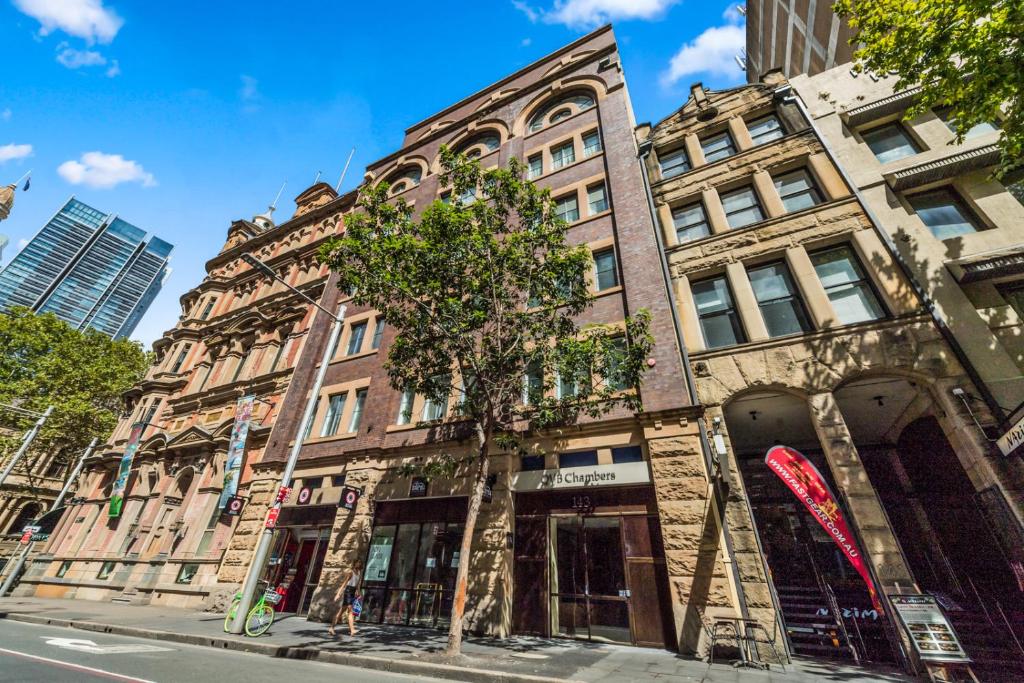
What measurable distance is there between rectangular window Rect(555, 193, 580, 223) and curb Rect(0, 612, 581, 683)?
14838 mm

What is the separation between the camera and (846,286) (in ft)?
36.3

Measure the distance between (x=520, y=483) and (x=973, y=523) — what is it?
1075 cm

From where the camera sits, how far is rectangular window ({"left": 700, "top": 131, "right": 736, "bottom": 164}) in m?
15.3

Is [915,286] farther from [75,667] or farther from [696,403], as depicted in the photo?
[75,667]

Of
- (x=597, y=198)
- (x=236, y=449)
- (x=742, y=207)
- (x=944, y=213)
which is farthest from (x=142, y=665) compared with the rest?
(x=944, y=213)

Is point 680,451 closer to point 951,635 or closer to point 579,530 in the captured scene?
point 579,530

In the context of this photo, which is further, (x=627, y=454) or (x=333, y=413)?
(x=333, y=413)

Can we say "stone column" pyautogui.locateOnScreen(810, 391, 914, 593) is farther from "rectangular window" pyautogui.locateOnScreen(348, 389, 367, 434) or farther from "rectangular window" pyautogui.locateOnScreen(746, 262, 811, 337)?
"rectangular window" pyautogui.locateOnScreen(348, 389, 367, 434)

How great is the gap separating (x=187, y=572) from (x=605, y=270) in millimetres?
21077

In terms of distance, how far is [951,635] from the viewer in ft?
21.3

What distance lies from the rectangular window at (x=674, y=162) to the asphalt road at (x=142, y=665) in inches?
683

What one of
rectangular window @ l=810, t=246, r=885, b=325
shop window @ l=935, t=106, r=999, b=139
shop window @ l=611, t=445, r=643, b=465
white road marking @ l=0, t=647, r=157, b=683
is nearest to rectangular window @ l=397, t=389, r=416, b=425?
shop window @ l=611, t=445, r=643, b=465

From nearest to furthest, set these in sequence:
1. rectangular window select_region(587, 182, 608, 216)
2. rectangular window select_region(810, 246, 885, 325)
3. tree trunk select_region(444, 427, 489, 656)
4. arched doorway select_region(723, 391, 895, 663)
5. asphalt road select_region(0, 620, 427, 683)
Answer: asphalt road select_region(0, 620, 427, 683), tree trunk select_region(444, 427, 489, 656), arched doorway select_region(723, 391, 895, 663), rectangular window select_region(810, 246, 885, 325), rectangular window select_region(587, 182, 608, 216)

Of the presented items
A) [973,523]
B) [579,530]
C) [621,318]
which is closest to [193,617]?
[579,530]
